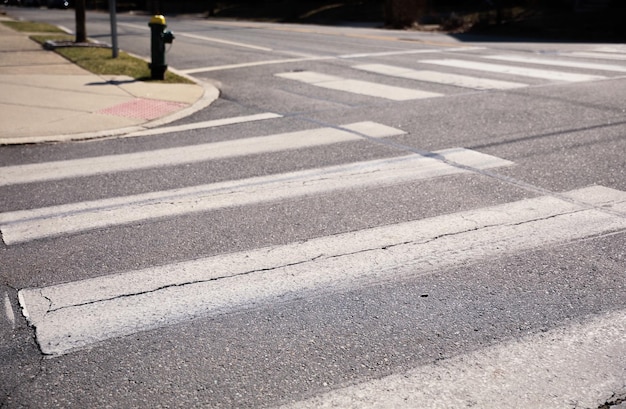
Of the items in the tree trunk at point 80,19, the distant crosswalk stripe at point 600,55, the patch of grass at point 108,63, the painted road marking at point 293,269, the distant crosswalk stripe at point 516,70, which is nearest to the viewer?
the painted road marking at point 293,269

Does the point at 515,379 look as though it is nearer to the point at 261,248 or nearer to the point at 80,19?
the point at 261,248

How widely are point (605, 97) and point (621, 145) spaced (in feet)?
9.56

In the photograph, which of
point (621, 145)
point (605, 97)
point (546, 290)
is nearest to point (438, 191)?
point (546, 290)

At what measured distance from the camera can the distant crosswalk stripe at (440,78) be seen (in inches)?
439

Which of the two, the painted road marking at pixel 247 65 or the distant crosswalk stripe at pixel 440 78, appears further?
the painted road marking at pixel 247 65

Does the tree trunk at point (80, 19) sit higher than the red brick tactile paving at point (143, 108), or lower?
higher

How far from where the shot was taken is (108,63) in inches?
555

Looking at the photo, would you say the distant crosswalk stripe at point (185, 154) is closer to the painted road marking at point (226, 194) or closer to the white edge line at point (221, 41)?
the painted road marking at point (226, 194)

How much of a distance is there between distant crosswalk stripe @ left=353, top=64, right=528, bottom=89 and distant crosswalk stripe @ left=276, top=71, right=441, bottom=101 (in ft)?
3.13

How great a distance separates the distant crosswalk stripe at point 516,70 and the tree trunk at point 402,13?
15246mm

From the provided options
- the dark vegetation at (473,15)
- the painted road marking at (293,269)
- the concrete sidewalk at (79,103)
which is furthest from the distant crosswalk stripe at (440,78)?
the dark vegetation at (473,15)

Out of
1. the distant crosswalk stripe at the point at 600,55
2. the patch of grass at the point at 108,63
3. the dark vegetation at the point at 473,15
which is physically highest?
the dark vegetation at the point at 473,15

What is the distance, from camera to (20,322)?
3.75 meters

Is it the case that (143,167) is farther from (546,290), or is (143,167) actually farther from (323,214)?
(546,290)
